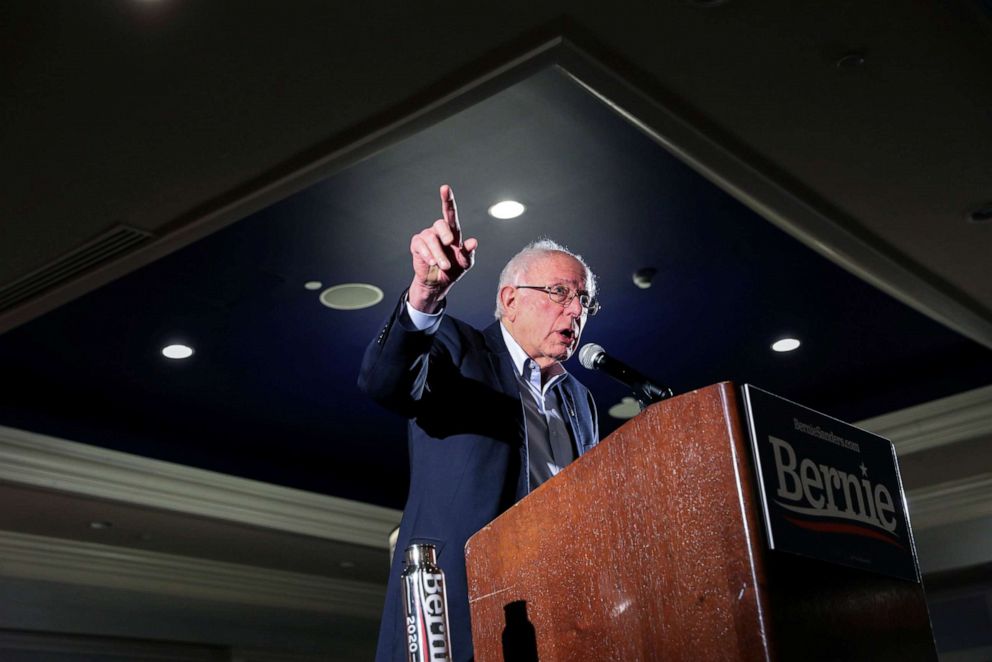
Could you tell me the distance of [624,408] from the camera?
20.7 ft

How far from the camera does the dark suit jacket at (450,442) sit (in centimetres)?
163

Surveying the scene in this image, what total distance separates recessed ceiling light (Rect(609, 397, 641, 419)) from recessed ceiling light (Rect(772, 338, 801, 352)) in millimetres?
923

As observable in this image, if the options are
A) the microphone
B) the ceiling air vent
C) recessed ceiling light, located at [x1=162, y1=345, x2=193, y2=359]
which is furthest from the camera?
recessed ceiling light, located at [x1=162, y1=345, x2=193, y2=359]

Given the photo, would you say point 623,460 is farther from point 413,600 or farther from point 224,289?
point 224,289

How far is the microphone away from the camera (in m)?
1.44

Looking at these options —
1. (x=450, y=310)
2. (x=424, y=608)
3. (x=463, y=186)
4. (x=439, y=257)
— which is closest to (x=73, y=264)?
(x=463, y=186)

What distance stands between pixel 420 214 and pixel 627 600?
3.12 meters

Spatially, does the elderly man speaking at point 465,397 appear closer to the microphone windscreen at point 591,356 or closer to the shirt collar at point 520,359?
the shirt collar at point 520,359

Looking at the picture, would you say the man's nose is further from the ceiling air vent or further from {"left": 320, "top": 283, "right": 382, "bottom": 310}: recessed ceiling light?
{"left": 320, "top": 283, "right": 382, "bottom": 310}: recessed ceiling light

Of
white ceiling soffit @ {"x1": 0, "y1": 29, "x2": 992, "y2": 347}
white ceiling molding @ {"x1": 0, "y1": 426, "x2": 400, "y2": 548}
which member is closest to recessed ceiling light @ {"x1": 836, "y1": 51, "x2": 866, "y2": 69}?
white ceiling soffit @ {"x1": 0, "y1": 29, "x2": 992, "y2": 347}

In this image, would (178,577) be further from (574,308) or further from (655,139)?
(574,308)

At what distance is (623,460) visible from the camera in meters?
1.11

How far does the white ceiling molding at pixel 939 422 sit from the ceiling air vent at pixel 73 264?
4.10 m

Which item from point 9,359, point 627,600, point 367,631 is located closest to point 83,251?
point 9,359
